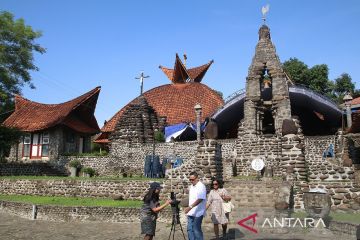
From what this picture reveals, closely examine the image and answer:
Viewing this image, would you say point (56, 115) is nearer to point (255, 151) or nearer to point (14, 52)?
point (14, 52)

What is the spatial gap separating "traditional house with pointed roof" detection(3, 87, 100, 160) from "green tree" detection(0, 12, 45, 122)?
3.03 m

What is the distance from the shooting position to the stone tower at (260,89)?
74.1 ft

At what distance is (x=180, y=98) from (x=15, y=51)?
1590cm

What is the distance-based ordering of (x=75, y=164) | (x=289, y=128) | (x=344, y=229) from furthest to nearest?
1. (x=75, y=164)
2. (x=289, y=128)
3. (x=344, y=229)

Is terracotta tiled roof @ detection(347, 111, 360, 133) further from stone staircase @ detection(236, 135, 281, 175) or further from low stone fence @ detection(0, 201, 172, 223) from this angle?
low stone fence @ detection(0, 201, 172, 223)

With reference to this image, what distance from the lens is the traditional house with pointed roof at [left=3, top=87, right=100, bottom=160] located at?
2619 cm

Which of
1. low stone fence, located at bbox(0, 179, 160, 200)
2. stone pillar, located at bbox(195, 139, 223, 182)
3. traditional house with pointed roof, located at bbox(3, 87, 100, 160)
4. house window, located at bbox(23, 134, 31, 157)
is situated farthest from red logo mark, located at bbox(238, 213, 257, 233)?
house window, located at bbox(23, 134, 31, 157)

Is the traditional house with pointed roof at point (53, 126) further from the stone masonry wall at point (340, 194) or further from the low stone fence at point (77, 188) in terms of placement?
the stone masonry wall at point (340, 194)

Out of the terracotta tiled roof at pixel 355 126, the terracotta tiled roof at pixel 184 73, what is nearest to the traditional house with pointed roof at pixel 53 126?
the terracotta tiled roof at pixel 184 73

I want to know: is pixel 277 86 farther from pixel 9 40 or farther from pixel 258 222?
pixel 9 40

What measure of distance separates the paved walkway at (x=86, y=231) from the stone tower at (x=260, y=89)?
12696 mm

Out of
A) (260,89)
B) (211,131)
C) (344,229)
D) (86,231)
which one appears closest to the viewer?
(344,229)

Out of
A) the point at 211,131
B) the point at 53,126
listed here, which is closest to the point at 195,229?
the point at 211,131

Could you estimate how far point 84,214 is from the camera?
1331 centimetres
